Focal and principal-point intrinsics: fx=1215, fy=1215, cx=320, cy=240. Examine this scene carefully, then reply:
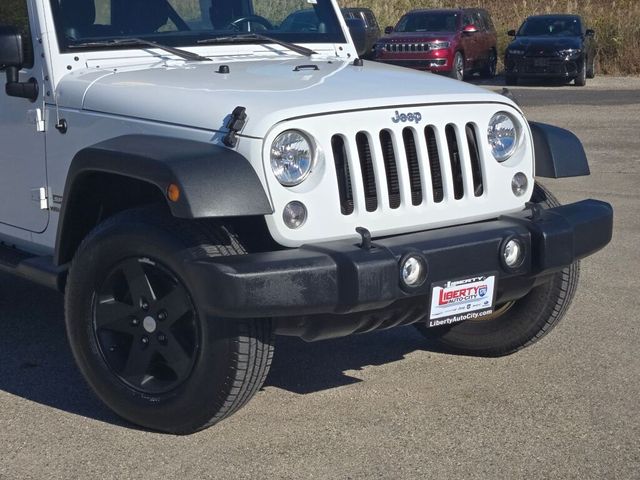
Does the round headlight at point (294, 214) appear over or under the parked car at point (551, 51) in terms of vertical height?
over

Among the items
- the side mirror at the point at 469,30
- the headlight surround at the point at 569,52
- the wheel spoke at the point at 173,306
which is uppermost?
the wheel spoke at the point at 173,306

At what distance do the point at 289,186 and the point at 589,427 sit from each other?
156cm

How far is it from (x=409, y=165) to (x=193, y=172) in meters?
0.94

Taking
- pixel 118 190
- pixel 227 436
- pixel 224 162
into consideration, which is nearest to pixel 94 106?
pixel 118 190

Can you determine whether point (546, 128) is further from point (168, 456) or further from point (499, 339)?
point (168, 456)

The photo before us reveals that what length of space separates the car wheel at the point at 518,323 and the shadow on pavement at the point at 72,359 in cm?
27

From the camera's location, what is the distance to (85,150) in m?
4.79

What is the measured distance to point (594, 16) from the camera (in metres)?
32.8

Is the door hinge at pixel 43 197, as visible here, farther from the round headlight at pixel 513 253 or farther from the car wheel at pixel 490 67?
the car wheel at pixel 490 67

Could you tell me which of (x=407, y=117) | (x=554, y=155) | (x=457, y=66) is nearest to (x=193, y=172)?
(x=407, y=117)

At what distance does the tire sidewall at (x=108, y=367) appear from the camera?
4441 mm

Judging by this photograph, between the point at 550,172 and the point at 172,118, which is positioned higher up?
the point at 172,118

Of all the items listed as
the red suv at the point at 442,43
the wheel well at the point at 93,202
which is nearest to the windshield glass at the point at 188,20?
the wheel well at the point at 93,202

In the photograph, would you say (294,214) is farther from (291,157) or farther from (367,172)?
(367,172)
